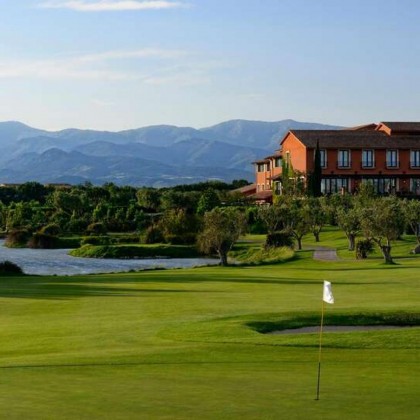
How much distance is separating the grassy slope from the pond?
2749 cm

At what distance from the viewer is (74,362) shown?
18031 millimetres

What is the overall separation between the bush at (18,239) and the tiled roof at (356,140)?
1303 inches

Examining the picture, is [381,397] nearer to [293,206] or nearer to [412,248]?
[412,248]

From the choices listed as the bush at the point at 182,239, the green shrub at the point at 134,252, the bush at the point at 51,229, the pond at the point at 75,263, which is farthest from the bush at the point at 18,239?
the bush at the point at 182,239

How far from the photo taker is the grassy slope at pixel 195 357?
1334 cm

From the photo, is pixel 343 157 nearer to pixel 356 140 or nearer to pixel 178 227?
pixel 356 140

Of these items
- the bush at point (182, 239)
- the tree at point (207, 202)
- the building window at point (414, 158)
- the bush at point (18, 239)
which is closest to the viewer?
the bush at point (182, 239)

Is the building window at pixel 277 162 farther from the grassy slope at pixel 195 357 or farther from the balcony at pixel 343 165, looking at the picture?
the grassy slope at pixel 195 357

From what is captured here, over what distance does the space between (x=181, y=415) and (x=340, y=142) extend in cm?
9832

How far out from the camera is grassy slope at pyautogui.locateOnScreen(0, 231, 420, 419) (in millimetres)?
13336

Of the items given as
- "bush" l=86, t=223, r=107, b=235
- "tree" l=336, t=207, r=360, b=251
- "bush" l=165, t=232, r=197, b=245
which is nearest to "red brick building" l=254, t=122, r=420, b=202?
"bush" l=165, t=232, r=197, b=245

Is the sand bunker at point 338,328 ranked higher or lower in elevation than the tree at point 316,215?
lower

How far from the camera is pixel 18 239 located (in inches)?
3841

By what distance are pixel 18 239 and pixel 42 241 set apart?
3692mm
